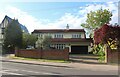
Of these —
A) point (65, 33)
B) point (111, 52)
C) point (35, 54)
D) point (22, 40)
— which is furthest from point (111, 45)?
point (65, 33)

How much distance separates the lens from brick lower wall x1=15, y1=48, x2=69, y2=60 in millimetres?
34281

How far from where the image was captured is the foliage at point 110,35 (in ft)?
93.9

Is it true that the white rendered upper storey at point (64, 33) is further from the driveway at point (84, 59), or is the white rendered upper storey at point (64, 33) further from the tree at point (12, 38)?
the driveway at point (84, 59)

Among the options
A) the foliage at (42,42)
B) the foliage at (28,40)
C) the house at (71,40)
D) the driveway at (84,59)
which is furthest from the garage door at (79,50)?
the driveway at (84,59)

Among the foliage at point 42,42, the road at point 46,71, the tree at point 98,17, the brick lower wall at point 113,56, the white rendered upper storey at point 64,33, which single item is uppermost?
the tree at point 98,17

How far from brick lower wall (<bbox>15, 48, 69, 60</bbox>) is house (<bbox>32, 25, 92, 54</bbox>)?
59.5 ft

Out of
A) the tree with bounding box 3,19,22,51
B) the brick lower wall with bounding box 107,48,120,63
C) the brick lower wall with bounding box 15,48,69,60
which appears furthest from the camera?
the tree with bounding box 3,19,22,51

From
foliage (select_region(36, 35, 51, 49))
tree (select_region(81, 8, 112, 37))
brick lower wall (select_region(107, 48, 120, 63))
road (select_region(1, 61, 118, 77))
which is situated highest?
tree (select_region(81, 8, 112, 37))

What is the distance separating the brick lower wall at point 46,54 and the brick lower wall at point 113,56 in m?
6.63

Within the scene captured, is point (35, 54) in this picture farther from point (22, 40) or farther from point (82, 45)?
point (82, 45)

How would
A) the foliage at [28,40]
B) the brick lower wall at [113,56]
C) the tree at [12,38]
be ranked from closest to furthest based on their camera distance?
the brick lower wall at [113,56] → the tree at [12,38] → the foliage at [28,40]

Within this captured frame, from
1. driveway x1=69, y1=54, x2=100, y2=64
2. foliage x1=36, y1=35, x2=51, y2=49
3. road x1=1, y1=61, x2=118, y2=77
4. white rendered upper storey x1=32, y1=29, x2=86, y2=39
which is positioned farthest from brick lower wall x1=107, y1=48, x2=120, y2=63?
white rendered upper storey x1=32, y1=29, x2=86, y2=39

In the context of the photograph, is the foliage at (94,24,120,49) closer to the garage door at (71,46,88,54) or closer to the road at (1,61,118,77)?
the road at (1,61,118,77)

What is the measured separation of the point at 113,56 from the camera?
28703 mm
